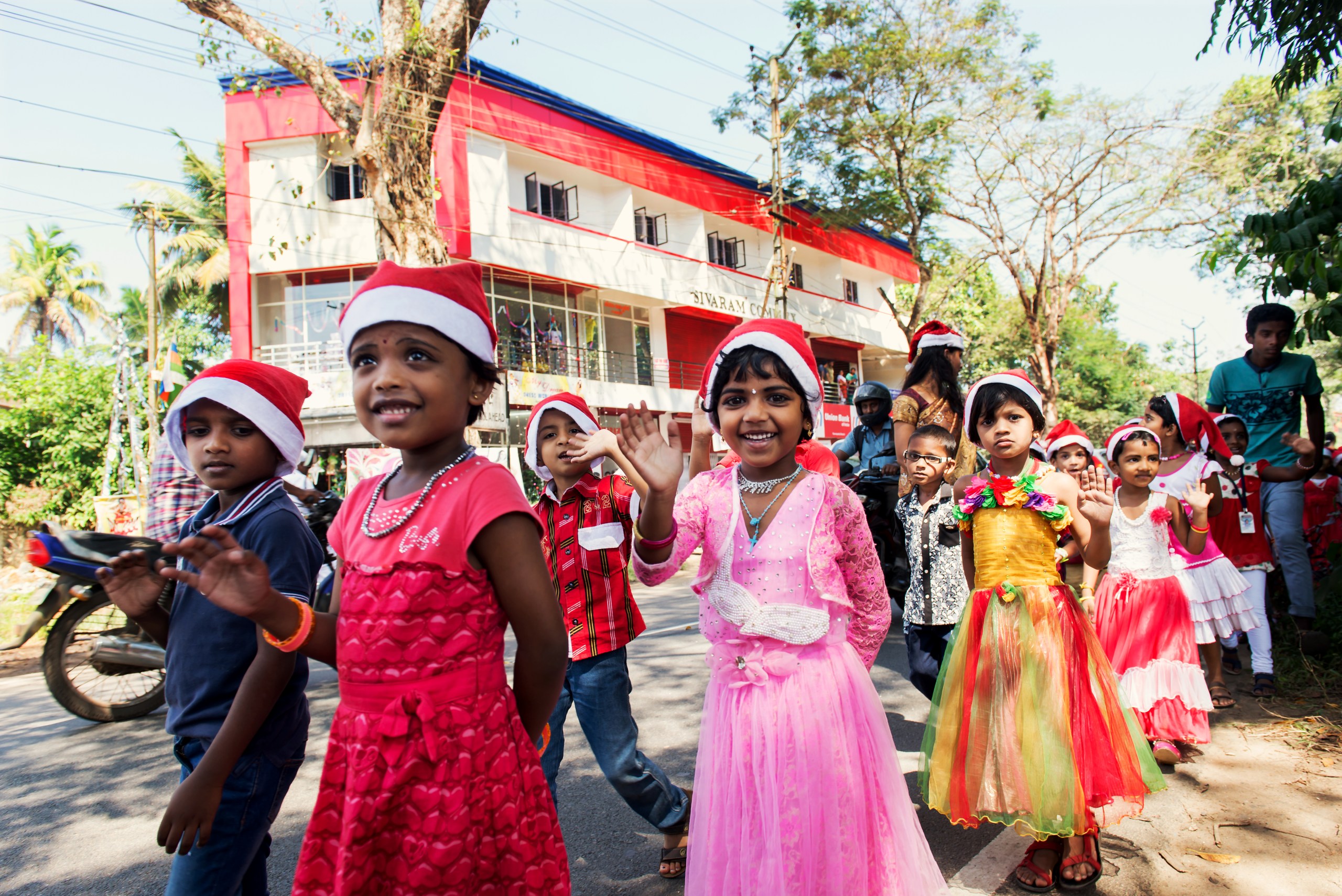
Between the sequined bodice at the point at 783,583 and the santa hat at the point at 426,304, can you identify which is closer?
the santa hat at the point at 426,304

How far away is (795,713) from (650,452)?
84 centimetres

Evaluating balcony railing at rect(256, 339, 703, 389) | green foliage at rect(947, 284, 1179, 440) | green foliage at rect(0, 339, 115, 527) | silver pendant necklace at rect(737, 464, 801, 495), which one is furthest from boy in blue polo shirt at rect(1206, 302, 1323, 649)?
green foliage at rect(947, 284, 1179, 440)

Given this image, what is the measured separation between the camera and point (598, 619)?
10.4 ft

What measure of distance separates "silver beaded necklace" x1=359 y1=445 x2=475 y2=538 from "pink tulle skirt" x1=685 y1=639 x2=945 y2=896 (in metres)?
1.07

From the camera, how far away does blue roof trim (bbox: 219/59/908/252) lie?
19.2 m

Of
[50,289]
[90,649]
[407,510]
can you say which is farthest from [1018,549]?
[50,289]

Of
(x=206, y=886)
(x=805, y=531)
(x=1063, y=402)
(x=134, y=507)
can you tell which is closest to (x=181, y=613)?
(x=206, y=886)

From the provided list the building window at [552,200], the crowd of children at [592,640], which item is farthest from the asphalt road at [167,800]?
the building window at [552,200]

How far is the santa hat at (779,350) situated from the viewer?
251 centimetres

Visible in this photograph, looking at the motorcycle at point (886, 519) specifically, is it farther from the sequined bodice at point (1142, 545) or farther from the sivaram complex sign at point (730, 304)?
the sivaram complex sign at point (730, 304)

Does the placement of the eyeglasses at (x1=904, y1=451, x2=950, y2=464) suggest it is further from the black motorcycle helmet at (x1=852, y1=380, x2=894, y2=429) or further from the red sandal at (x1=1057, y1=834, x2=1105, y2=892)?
the black motorcycle helmet at (x1=852, y1=380, x2=894, y2=429)

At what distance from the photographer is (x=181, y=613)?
2.16 meters

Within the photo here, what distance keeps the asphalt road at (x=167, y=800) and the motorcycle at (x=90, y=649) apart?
157mm

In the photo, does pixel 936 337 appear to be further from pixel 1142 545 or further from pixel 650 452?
pixel 650 452
